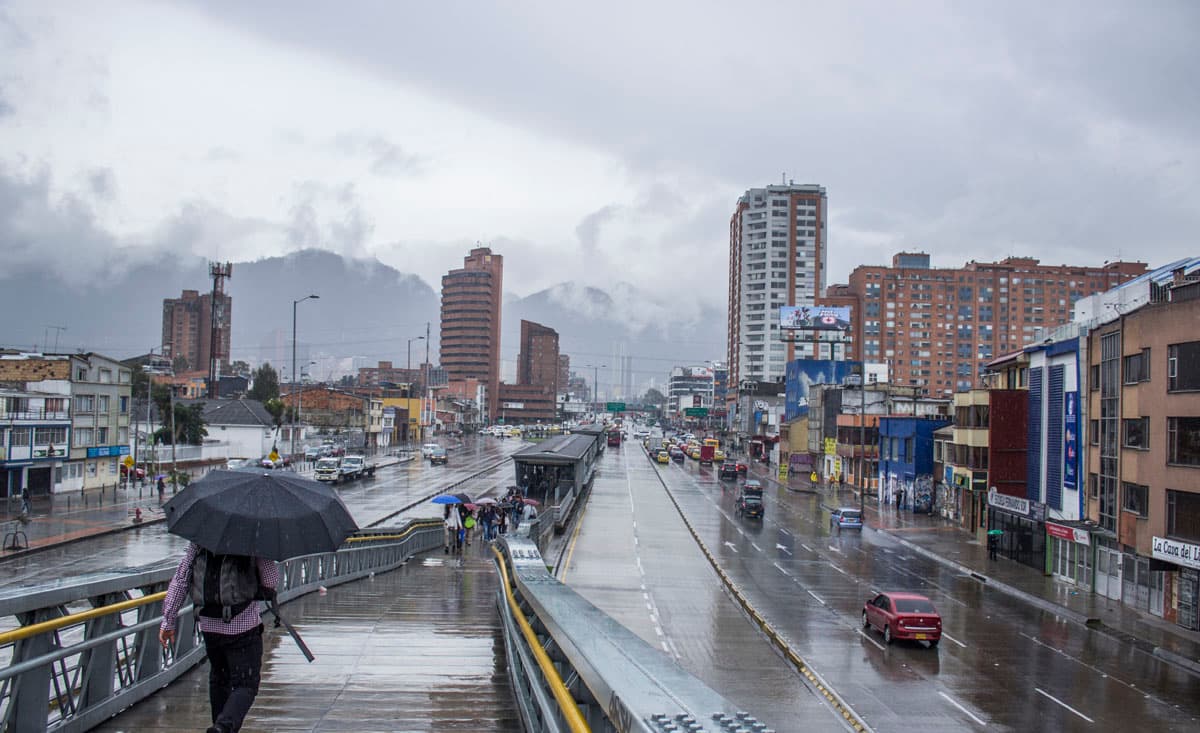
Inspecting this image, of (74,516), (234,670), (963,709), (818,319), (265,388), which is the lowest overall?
(74,516)

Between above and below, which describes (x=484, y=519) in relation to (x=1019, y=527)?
above

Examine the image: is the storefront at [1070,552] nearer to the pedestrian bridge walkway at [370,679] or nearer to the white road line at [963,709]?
the white road line at [963,709]

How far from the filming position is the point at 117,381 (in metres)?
62.3

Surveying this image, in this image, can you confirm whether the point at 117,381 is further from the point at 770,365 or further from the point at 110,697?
the point at 770,365

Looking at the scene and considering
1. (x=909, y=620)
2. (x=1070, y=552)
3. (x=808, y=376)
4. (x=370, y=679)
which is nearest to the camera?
(x=370, y=679)

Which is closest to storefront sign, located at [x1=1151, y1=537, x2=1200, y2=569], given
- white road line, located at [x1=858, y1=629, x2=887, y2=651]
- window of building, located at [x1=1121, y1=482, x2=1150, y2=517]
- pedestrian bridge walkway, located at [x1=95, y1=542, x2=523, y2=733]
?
window of building, located at [x1=1121, y1=482, x2=1150, y2=517]

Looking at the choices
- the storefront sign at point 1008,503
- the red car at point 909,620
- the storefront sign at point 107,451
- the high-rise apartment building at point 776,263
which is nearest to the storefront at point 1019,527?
the storefront sign at point 1008,503

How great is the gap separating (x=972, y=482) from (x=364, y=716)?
4708 centimetres

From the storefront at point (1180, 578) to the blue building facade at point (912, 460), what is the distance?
32244 mm

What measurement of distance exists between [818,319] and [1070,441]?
9132 cm

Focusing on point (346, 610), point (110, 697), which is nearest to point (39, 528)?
point (346, 610)

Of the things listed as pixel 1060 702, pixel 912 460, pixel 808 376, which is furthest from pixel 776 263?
pixel 1060 702

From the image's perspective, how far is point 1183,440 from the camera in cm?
2809

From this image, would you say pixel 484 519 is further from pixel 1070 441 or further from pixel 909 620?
pixel 1070 441
